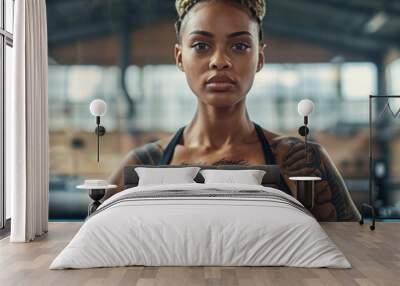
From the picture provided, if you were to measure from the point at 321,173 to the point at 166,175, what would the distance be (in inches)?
79.4

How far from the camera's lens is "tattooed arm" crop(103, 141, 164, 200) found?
6715mm

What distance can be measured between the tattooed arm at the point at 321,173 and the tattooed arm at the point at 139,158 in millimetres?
1475

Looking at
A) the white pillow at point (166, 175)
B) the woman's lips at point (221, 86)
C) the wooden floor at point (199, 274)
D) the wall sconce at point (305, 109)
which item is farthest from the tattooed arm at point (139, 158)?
the wooden floor at point (199, 274)

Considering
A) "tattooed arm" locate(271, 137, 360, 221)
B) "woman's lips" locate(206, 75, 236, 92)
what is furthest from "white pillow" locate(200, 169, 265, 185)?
"woman's lips" locate(206, 75, 236, 92)

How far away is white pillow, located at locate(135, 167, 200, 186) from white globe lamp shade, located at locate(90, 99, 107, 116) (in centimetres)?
93

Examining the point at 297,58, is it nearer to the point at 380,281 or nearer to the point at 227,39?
the point at 227,39

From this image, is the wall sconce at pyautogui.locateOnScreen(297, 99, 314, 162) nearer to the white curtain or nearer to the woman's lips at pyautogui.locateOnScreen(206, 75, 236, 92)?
the woman's lips at pyautogui.locateOnScreen(206, 75, 236, 92)

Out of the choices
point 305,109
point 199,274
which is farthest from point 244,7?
point 199,274

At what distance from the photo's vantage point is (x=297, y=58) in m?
6.84

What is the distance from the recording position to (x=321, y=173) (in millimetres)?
6719

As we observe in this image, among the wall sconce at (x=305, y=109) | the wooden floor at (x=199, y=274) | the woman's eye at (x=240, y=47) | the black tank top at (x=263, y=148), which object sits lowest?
the wooden floor at (x=199, y=274)

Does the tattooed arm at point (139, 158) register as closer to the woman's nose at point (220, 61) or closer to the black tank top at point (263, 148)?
the black tank top at point (263, 148)

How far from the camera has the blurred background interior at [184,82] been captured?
6742 millimetres

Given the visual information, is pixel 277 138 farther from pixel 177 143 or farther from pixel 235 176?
pixel 177 143
